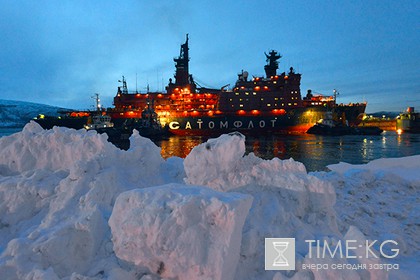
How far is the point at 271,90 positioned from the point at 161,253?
203 feet

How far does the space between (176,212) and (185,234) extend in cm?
29

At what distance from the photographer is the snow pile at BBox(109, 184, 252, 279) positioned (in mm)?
3123

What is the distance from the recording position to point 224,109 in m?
62.5

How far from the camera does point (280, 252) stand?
3.75 meters

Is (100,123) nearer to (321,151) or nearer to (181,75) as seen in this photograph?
(181,75)

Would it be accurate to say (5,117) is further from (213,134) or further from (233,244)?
(233,244)

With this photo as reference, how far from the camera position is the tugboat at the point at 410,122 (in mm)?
67938

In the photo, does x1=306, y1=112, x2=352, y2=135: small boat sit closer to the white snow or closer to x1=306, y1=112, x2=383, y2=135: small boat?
x1=306, y1=112, x2=383, y2=135: small boat

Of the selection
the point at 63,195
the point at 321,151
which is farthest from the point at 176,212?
the point at 321,151

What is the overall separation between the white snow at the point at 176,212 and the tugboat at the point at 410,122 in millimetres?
77617

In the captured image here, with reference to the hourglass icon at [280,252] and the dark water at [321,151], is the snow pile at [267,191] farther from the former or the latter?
the dark water at [321,151]

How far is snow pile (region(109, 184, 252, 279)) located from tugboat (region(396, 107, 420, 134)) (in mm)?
82183

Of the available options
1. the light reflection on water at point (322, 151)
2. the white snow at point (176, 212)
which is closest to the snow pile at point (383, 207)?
the white snow at point (176, 212)

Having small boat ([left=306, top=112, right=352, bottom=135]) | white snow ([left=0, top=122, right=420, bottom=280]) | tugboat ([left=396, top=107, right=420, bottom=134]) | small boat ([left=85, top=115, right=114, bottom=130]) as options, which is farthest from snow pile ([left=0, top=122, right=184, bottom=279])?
tugboat ([left=396, top=107, right=420, bottom=134])
